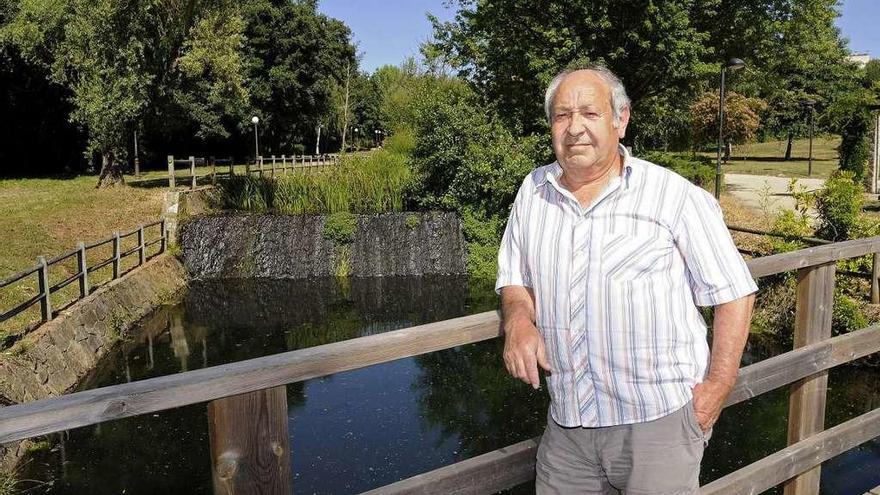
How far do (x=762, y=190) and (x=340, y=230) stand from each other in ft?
36.7

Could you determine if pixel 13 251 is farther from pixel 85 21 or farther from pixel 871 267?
pixel 871 267

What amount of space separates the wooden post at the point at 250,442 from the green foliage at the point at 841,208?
944 cm

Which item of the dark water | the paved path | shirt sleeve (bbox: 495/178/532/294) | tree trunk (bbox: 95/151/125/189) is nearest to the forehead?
shirt sleeve (bbox: 495/178/532/294)

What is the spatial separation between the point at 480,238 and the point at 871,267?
28.1ft

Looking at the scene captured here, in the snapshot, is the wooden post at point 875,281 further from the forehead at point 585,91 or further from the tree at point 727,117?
the tree at point 727,117

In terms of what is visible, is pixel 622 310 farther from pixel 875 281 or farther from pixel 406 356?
pixel 875 281

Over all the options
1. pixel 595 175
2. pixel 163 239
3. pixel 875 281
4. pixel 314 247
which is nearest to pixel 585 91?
pixel 595 175

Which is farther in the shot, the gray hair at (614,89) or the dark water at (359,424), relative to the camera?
the dark water at (359,424)

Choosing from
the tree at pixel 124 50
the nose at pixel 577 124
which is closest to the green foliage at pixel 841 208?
the nose at pixel 577 124

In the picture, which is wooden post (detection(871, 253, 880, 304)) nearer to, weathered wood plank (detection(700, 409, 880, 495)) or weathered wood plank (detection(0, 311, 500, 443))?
weathered wood plank (detection(700, 409, 880, 495))

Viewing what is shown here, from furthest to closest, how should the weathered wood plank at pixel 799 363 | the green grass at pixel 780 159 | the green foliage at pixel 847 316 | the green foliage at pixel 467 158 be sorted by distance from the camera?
the green grass at pixel 780 159
the green foliage at pixel 467 158
the green foliage at pixel 847 316
the weathered wood plank at pixel 799 363

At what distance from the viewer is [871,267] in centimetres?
855

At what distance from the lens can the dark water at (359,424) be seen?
5906mm

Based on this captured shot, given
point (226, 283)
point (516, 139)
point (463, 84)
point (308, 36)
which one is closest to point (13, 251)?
point (226, 283)
